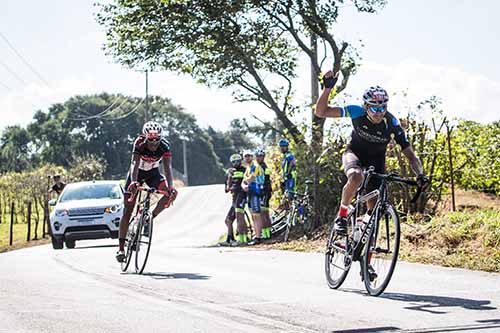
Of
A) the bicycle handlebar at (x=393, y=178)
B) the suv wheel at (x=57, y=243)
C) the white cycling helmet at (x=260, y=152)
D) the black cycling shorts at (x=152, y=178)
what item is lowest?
the suv wheel at (x=57, y=243)

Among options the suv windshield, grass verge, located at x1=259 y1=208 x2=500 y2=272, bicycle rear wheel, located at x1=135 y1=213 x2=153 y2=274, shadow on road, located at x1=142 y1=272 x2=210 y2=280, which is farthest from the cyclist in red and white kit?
the suv windshield

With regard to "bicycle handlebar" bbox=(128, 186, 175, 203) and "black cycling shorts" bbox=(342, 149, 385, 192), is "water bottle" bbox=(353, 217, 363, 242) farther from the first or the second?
"bicycle handlebar" bbox=(128, 186, 175, 203)

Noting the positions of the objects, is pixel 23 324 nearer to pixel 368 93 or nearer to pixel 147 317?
pixel 147 317

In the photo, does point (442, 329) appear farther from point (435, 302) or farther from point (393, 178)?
point (393, 178)

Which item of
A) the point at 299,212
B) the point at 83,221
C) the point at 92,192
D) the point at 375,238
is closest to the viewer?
the point at 375,238

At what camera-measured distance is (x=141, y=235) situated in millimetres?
11430

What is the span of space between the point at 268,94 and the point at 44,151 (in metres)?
80.2

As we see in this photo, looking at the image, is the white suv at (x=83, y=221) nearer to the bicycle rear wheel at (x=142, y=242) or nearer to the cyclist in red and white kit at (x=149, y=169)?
the cyclist in red and white kit at (x=149, y=169)

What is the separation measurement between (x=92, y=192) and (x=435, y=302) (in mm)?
14919

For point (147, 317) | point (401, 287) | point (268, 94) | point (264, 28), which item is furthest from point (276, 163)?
point (147, 317)

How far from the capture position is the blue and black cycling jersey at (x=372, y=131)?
28.2 feet

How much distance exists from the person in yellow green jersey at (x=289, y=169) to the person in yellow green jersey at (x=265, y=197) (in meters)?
0.55

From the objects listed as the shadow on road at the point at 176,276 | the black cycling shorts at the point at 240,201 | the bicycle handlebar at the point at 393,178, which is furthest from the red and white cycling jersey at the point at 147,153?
the black cycling shorts at the point at 240,201

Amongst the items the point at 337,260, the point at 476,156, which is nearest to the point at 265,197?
the point at 476,156
